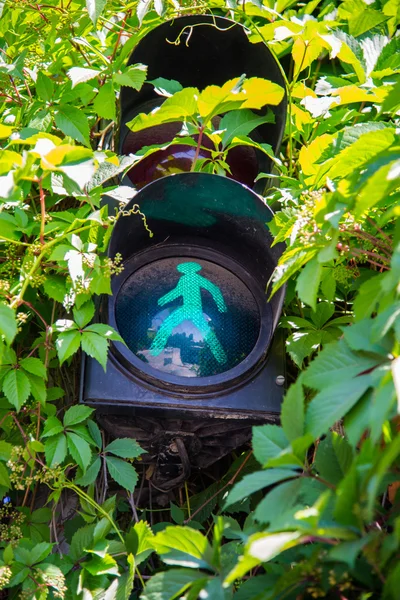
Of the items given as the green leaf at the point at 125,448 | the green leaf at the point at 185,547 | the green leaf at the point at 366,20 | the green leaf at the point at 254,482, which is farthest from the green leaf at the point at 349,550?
the green leaf at the point at 366,20

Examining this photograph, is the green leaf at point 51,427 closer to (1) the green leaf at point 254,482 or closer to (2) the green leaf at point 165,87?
(1) the green leaf at point 254,482

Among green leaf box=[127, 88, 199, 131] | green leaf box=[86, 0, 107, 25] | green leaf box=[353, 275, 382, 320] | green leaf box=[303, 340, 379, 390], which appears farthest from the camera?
green leaf box=[86, 0, 107, 25]

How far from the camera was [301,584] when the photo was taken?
0.99 m

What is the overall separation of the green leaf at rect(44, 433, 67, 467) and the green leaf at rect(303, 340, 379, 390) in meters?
0.57

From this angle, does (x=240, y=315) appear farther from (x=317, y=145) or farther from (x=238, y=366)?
(x=317, y=145)

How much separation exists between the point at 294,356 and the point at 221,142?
50 centimetres

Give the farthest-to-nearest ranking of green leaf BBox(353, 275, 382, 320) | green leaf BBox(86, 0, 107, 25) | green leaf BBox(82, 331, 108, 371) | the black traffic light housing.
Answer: the black traffic light housing, green leaf BBox(86, 0, 107, 25), green leaf BBox(82, 331, 108, 371), green leaf BBox(353, 275, 382, 320)

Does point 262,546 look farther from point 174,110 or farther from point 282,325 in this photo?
point 174,110

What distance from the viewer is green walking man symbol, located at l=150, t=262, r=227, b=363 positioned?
1.37m

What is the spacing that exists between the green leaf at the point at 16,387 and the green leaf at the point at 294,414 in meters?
0.57

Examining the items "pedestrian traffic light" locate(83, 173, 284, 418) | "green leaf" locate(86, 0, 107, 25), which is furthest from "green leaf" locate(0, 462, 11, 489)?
"green leaf" locate(86, 0, 107, 25)

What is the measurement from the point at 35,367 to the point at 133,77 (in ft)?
2.05

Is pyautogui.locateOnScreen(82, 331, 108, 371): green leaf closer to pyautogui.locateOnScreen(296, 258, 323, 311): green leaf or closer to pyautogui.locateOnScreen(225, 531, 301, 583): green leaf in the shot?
pyautogui.locateOnScreen(296, 258, 323, 311): green leaf

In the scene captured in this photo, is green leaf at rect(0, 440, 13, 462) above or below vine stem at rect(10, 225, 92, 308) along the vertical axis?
below
